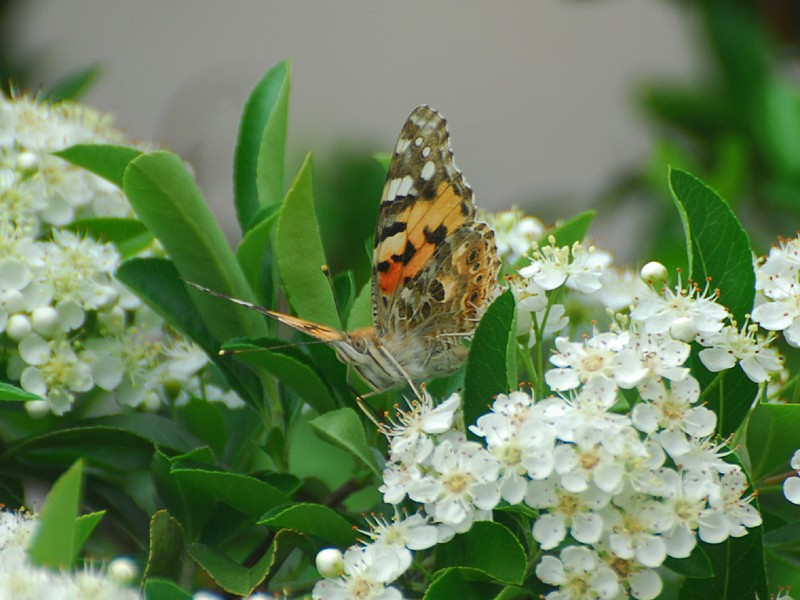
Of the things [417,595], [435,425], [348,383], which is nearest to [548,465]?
[435,425]

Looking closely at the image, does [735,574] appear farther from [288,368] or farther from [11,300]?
[11,300]

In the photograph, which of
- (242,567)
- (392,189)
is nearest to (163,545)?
(242,567)

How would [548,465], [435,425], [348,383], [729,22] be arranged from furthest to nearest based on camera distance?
[729,22] → [348,383] → [435,425] → [548,465]

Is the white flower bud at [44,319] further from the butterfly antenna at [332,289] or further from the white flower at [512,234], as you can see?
the white flower at [512,234]

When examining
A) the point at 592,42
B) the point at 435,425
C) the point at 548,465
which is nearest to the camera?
the point at 548,465

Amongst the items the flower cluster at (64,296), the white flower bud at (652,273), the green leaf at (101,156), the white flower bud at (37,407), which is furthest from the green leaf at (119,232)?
the white flower bud at (652,273)

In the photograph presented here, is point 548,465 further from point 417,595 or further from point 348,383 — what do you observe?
point 348,383
